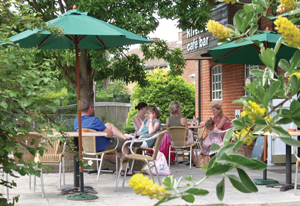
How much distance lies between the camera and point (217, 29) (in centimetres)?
129

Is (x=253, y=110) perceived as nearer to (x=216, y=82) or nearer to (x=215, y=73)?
(x=216, y=82)

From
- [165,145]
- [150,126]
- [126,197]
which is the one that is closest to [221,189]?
[126,197]

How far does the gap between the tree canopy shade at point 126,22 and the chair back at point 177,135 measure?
207 centimetres

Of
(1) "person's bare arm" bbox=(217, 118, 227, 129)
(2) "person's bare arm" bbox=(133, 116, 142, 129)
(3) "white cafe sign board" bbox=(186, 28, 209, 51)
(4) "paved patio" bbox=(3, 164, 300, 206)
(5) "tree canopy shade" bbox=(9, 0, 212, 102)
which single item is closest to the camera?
(4) "paved patio" bbox=(3, 164, 300, 206)

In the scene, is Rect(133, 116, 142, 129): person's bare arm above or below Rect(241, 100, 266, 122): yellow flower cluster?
below

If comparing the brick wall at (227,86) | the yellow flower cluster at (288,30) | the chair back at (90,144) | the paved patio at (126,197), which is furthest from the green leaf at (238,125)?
the brick wall at (227,86)

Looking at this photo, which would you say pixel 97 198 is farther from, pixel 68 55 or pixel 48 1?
pixel 48 1

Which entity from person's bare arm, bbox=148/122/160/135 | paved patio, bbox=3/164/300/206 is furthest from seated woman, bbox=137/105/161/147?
paved patio, bbox=3/164/300/206

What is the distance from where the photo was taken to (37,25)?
287cm

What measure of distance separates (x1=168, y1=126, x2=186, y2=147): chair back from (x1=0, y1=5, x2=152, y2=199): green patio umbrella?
2513 millimetres

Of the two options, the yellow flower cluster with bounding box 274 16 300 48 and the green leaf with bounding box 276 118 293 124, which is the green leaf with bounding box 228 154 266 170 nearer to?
the green leaf with bounding box 276 118 293 124

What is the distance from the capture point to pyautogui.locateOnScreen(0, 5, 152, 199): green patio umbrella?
496cm

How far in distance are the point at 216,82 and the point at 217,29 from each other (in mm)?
10937

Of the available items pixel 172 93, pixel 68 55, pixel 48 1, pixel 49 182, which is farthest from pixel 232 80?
pixel 172 93
